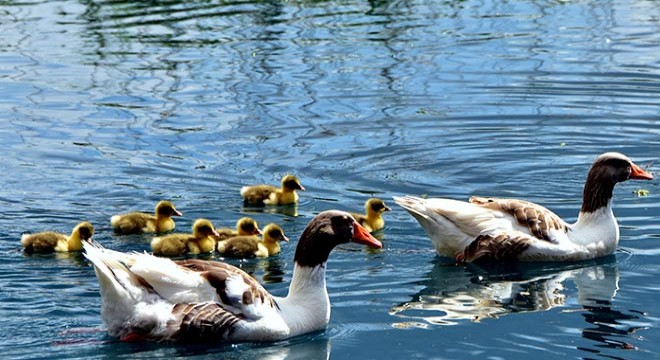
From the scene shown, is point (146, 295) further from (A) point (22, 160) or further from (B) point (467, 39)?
(B) point (467, 39)

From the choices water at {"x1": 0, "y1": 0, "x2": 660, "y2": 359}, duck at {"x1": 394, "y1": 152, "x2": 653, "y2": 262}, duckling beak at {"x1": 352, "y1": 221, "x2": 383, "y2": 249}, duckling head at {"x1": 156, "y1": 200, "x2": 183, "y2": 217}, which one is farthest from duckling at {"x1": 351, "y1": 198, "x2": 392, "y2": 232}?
duckling beak at {"x1": 352, "y1": 221, "x2": 383, "y2": 249}

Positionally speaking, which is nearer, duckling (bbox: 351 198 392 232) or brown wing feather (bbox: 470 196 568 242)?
brown wing feather (bbox: 470 196 568 242)

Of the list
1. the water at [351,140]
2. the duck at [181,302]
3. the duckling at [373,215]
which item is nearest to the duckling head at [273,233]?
the water at [351,140]

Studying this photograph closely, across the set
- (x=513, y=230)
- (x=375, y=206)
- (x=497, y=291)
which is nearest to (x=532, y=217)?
(x=513, y=230)

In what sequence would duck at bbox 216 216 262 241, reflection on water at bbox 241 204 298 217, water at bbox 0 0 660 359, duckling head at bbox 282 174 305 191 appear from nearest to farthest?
water at bbox 0 0 660 359 < duck at bbox 216 216 262 241 < duckling head at bbox 282 174 305 191 < reflection on water at bbox 241 204 298 217

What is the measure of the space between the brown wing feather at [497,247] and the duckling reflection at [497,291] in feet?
0.40

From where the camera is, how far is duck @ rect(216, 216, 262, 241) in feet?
39.3

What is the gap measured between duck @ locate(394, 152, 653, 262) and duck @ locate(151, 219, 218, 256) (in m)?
1.69

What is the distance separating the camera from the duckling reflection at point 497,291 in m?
10.2

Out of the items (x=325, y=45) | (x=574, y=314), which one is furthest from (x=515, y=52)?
(x=574, y=314)

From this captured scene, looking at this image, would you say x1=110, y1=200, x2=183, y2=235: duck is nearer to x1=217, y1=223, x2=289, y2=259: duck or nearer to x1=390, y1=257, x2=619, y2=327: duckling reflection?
x1=217, y1=223, x2=289, y2=259: duck

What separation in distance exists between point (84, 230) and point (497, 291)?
3.52 meters

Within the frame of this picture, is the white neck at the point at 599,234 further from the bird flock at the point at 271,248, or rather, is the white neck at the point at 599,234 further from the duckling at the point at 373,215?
the duckling at the point at 373,215

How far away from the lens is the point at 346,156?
14.9m
